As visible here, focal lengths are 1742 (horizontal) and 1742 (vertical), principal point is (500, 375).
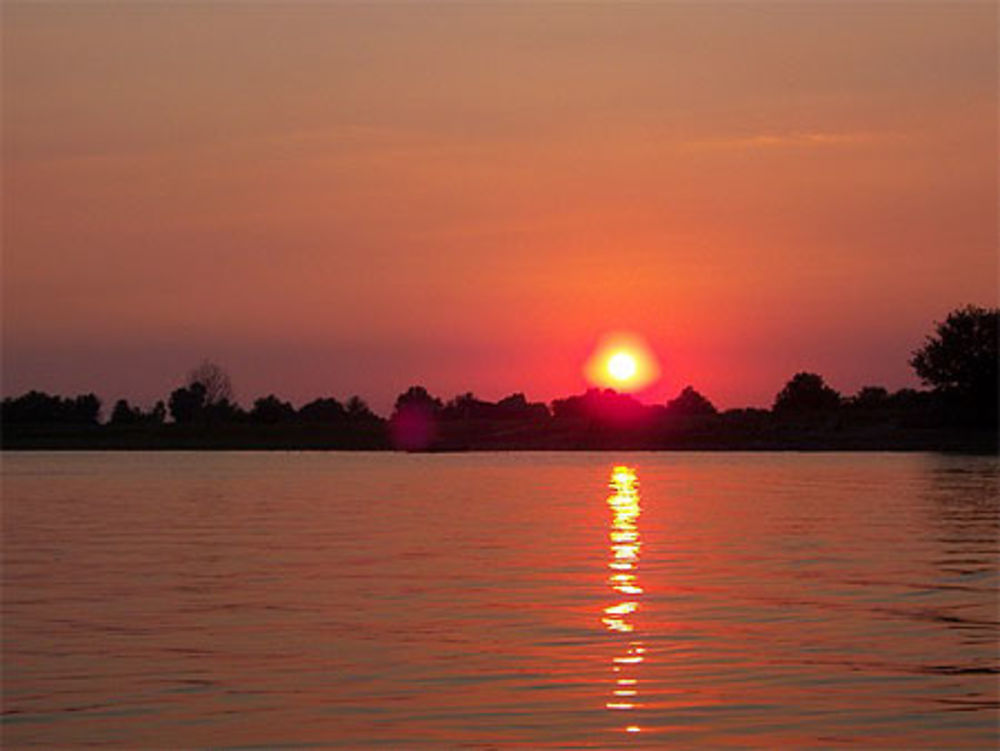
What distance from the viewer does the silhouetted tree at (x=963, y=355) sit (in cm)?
15938

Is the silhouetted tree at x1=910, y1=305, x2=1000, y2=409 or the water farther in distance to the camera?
the silhouetted tree at x1=910, y1=305, x2=1000, y2=409

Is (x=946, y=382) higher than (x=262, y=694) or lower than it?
higher

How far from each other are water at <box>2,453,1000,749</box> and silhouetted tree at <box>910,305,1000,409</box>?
347 ft

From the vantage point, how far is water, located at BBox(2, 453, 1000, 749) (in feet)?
63.2

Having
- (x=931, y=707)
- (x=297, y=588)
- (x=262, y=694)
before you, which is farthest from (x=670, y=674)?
(x=297, y=588)

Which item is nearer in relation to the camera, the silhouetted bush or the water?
the water

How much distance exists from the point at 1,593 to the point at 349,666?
37.9ft

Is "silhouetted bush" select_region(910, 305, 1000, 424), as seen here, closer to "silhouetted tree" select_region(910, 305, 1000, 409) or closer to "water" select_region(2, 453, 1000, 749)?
"silhouetted tree" select_region(910, 305, 1000, 409)

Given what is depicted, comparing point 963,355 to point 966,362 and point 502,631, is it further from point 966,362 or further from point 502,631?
point 502,631

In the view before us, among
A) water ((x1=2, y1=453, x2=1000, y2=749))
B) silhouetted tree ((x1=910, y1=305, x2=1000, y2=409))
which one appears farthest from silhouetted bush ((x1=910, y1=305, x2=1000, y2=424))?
water ((x1=2, y1=453, x2=1000, y2=749))

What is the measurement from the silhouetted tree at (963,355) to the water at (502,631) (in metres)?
106

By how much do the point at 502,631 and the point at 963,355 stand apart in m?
141

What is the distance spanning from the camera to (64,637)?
2591 cm

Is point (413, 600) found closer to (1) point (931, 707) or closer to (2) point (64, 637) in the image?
(2) point (64, 637)
